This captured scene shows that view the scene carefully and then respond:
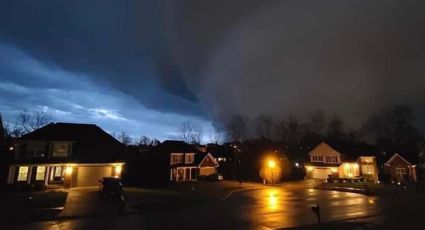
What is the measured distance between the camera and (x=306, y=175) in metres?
71.4

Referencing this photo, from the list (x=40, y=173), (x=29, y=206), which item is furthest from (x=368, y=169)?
(x=29, y=206)

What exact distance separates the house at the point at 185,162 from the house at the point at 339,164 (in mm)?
25302

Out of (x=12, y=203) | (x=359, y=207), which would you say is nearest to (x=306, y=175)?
(x=359, y=207)

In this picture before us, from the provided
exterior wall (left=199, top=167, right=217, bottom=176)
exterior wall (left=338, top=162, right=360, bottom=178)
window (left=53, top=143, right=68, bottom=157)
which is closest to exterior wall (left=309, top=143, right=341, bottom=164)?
exterior wall (left=338, top=162, right=360, bottom=178)

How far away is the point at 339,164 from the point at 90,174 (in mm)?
51996

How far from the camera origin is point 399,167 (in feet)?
191

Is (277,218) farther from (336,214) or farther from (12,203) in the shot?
(12,203)

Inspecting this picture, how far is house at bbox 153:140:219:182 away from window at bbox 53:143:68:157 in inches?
808

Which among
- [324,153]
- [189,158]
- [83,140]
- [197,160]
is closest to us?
[83,140]

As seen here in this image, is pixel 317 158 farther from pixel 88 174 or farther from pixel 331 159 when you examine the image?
pixel 88 174

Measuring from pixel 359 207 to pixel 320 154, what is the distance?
45286mm

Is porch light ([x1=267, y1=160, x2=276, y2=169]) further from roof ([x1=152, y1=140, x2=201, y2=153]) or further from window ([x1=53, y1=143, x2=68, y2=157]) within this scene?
window ([x1=53, y1=143, x2=68, y2=157])

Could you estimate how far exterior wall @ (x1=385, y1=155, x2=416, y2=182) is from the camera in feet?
185

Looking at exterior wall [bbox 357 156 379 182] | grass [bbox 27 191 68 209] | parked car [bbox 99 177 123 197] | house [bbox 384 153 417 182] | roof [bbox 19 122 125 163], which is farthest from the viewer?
exterior wall [bbox 357 156 379 182]
